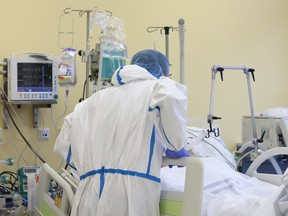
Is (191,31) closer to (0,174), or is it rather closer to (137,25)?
(137,25)

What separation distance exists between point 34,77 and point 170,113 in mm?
2043

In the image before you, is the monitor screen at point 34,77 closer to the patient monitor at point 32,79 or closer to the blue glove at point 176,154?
the patient monitor at point 32,79

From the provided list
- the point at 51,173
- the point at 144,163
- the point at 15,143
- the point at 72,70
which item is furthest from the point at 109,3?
the point at 144,163

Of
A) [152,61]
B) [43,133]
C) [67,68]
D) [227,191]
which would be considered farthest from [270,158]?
[43,133]

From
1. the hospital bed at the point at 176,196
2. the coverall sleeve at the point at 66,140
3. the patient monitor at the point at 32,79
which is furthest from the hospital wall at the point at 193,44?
the coverall sleeve at the point at 66,140

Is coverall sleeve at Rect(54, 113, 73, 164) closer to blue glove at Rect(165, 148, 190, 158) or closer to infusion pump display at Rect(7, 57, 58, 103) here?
blue glove at Rect(165, 148, 190, 158)

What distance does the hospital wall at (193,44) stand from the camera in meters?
3.92

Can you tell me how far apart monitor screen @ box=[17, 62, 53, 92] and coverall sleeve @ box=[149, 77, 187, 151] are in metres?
1.89

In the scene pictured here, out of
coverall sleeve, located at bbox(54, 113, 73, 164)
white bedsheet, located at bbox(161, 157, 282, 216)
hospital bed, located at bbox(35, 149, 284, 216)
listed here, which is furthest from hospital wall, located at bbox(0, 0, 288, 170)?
white bedsheet, located at bbox(161, 157, 282, 216)

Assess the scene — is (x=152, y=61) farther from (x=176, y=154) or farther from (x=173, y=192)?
(x=173, y=192)

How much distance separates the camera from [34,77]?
12.0 feet

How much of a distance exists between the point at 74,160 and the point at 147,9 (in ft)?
8.31

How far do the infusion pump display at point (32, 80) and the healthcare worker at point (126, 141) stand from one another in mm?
1377

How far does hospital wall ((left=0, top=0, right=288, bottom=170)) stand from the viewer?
154 inches
